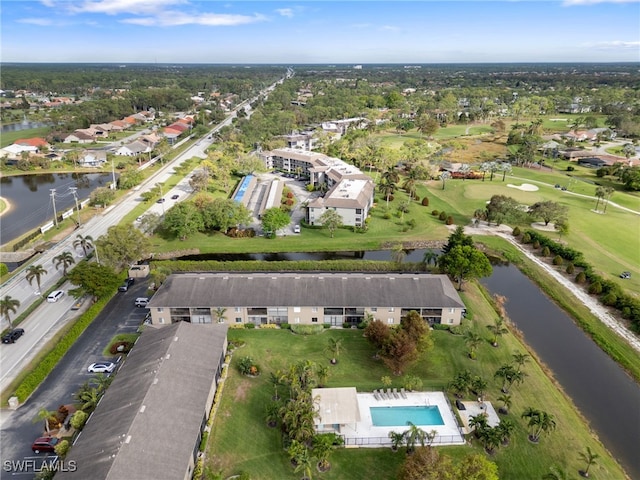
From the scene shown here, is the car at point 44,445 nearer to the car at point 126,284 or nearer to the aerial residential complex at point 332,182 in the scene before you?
the car at point 126,284

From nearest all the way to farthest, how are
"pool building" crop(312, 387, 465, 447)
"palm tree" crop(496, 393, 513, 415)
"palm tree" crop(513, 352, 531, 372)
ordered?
"pool building" crop(312, 387, 465, 447), "palm tree" crop(496, 393, 513, 415), "palm tree" crop(513, 352, 531, 372)

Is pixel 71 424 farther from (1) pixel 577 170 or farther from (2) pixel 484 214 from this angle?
(1) pixel 577 170

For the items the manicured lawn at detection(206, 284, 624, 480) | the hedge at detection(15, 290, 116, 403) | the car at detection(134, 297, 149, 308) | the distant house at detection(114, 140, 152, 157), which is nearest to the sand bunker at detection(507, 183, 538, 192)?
the manicured lawn at detection(206, 284, 624, 480)

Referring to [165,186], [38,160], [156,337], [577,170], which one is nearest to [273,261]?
[156,337]

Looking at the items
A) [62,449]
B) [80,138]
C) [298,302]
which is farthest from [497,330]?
[80,138]

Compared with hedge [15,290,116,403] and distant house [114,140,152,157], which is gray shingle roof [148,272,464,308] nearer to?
hedge [15,290,116,403]
